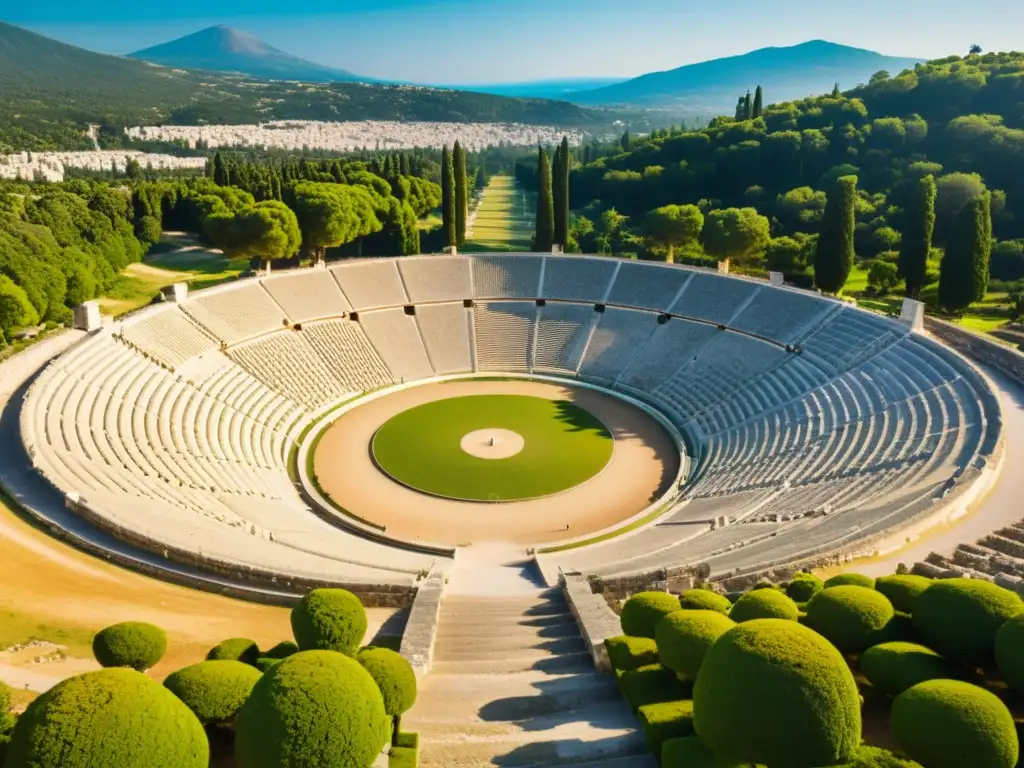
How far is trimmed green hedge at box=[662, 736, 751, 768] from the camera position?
10570mm

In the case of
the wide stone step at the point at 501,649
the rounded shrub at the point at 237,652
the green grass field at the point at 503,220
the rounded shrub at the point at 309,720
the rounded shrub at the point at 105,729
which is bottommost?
the green grass field at the point at 503,220

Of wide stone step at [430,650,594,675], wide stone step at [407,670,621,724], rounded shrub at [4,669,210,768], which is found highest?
rounded shrub at [4,669,210,768]

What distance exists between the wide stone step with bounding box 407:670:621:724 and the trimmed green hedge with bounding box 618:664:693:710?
3.21 ft

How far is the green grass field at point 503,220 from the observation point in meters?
80.8

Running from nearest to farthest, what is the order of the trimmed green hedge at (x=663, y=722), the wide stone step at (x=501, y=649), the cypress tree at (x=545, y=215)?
1. the trimmed green hedge at (x=663, y=722)
2. the wide stone step at (x=501, y=649)
3. the cypress tree at (x=545, y=215)

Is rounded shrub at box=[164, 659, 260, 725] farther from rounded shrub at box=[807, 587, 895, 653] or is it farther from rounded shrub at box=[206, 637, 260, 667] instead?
rounded shrub at box=[807, 587, 895, 653]

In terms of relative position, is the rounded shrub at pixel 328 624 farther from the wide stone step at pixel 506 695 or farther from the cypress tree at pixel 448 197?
the cypress tree at pixel 448 197

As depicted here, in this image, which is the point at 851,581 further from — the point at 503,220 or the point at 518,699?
the point at 503,220

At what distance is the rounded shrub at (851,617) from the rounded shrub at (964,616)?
0.63 metres

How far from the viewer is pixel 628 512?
105 feet

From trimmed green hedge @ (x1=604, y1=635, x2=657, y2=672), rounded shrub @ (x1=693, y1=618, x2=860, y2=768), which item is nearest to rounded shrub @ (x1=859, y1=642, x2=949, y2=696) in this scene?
rounded shrub @ (x1=693, y1=618, x2=860, y2=768)

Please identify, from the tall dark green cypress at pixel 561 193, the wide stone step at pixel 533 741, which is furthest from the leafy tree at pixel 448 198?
the wide stone step at pixel 533 741

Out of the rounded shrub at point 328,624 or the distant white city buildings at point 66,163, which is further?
the distant white city buildings at point 66,163

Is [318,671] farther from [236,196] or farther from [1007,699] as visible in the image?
[236,196]
